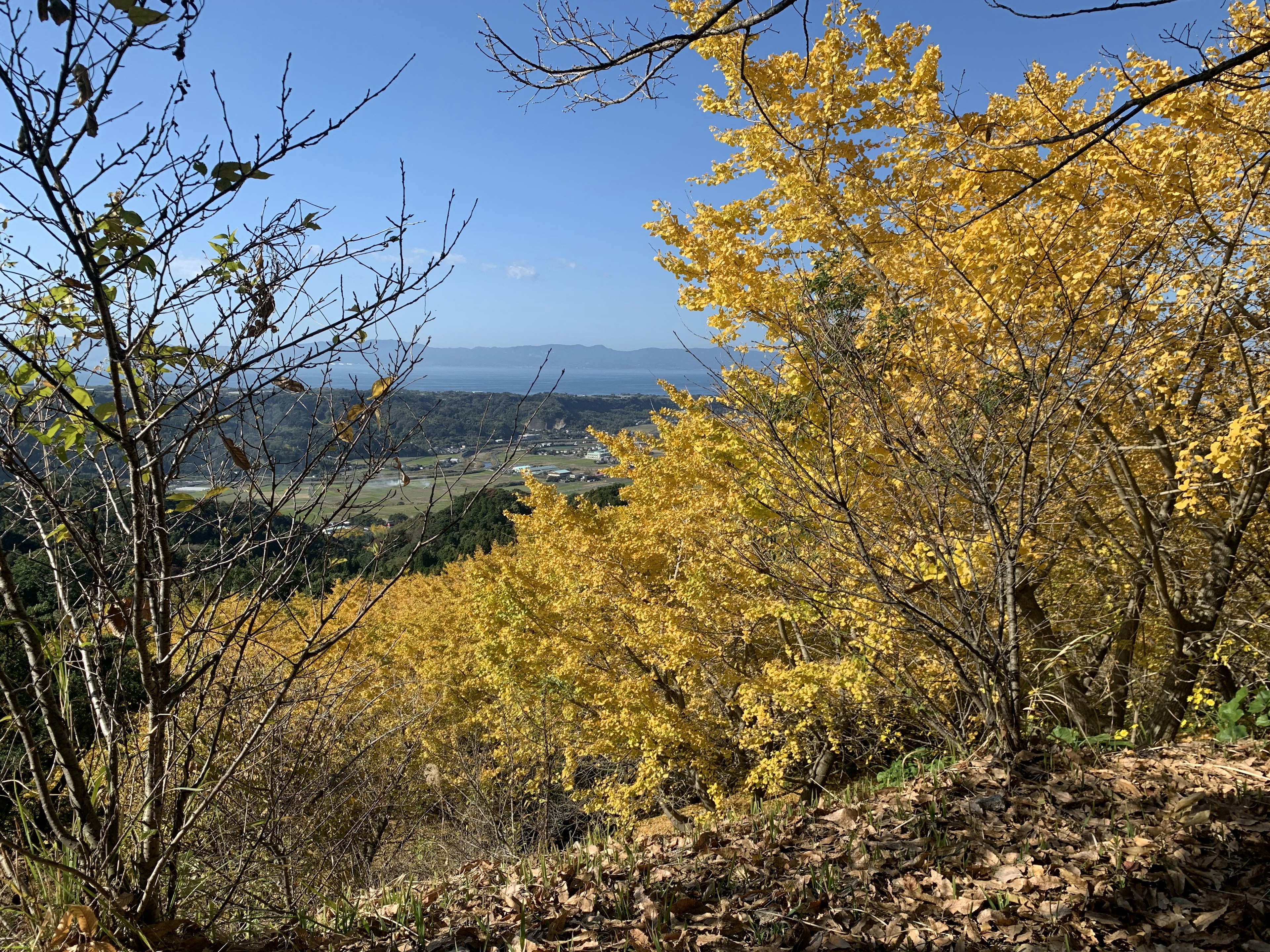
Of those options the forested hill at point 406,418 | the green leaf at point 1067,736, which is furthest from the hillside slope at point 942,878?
the forested hill at point 406,418

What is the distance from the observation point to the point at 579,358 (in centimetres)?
6350

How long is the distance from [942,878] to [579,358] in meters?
62.7

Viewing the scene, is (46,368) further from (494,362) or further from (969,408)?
(494,362)

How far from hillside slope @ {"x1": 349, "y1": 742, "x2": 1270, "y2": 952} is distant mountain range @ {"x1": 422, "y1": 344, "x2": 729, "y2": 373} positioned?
6.57ft

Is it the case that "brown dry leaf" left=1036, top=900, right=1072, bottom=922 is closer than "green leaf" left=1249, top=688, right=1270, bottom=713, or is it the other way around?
"brown dry leaf" left=1036, top=900, right=1072, bottom=922

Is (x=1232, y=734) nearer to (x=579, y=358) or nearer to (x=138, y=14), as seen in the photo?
(x=138, y=14)

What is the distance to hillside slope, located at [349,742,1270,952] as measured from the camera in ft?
→ 7.08

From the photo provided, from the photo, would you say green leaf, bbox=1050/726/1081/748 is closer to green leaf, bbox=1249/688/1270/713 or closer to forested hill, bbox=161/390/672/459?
green leaf, bbox=1249/688/1270/713

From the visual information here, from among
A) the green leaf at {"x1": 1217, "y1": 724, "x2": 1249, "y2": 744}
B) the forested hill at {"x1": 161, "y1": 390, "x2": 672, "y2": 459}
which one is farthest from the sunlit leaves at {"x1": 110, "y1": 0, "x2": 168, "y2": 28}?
the green leaf at {"x1": 1217, "y1": 724, "x2": 1249, "y2": 744}

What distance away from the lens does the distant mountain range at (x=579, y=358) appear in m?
3.08

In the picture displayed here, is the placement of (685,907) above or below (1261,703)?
below

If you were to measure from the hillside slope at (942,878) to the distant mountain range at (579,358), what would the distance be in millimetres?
2001

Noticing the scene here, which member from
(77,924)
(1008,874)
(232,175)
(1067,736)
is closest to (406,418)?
(232,175)

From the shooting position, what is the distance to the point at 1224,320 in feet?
15.4
